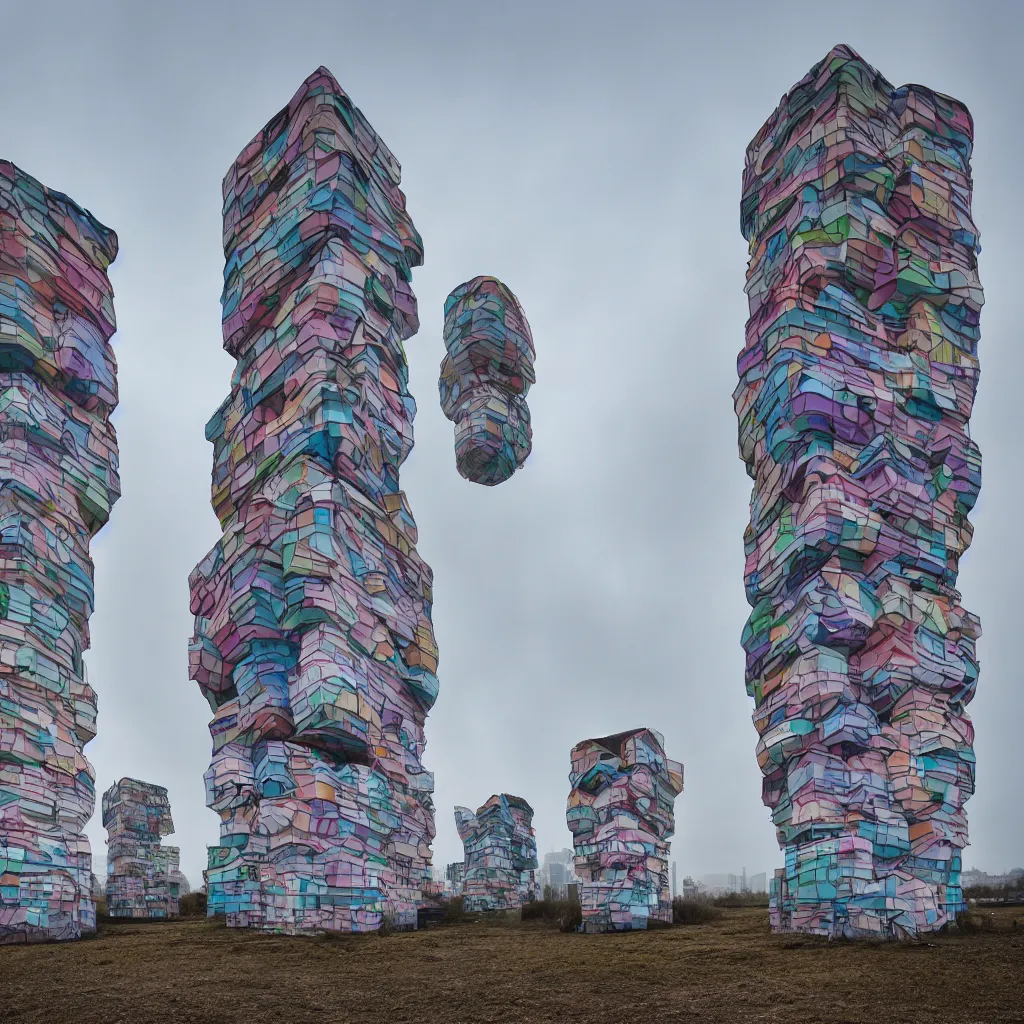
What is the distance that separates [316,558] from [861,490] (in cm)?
747

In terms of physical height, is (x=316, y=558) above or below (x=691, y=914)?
above

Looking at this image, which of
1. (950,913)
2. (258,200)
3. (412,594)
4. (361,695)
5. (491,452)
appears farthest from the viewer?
(491,452)

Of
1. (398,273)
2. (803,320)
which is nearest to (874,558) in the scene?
(803,320)

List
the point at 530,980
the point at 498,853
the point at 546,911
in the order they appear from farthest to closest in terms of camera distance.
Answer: the point at 498,853 < the point at 546,911 < the point at 530,980

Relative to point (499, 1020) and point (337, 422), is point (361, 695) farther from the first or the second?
point (499, 1020)

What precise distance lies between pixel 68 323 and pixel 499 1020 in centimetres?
1487

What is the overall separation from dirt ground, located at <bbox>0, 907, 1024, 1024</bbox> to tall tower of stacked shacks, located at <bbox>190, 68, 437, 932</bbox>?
2.03 meters

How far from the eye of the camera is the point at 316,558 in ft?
50.6

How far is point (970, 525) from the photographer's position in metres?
14.2

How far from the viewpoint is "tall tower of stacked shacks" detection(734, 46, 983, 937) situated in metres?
12.2

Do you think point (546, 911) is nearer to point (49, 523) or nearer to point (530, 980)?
point (530, 980)

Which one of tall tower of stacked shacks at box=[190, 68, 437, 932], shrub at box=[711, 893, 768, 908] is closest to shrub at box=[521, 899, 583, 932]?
tall tower of stacked shacks at box=[190, 68, 437, 932]

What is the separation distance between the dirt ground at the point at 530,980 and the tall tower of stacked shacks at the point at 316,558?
203cm

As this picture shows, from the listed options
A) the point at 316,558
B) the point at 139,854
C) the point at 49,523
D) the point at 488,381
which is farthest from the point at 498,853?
the point at 488,381
